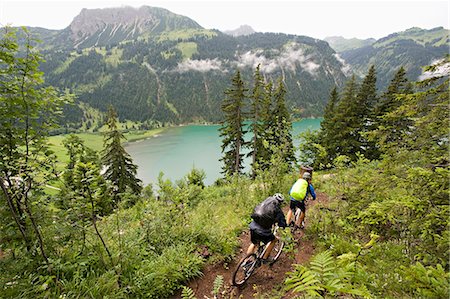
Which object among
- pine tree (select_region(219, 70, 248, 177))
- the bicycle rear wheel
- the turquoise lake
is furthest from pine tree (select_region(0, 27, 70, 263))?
the turquoise lake

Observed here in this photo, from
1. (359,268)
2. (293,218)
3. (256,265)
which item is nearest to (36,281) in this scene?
(256,265)

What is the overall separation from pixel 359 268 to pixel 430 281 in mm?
1912

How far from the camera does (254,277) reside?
19.3 ft

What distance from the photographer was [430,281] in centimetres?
222

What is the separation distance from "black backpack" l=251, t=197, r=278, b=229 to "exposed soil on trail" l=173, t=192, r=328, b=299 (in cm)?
128

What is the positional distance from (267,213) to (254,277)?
6.14 feet

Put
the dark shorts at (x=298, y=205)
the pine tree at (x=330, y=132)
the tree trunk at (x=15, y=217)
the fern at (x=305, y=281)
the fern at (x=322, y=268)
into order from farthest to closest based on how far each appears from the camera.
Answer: the pine tree at (x=330, y=132)
the dark shorts at (x=298, y=205)
the tree trunk at (x=15, y=217)
the fern at (x=322, y=268)
the fern at (x=305, y=281)

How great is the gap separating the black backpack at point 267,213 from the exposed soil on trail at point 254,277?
128 cm

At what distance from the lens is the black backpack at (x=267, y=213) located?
5391 mm

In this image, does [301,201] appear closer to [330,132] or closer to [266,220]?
[266,220]

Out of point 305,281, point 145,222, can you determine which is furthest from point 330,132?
point 305,281

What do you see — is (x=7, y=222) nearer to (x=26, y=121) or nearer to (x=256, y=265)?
(x=26, y=121)

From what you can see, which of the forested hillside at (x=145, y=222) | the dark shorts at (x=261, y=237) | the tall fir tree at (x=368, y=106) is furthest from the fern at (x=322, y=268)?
the tall fir tree at (x=368, y=106)

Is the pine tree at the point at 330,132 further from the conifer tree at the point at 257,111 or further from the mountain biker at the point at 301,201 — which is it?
the mountain biker at the point at 301,201
